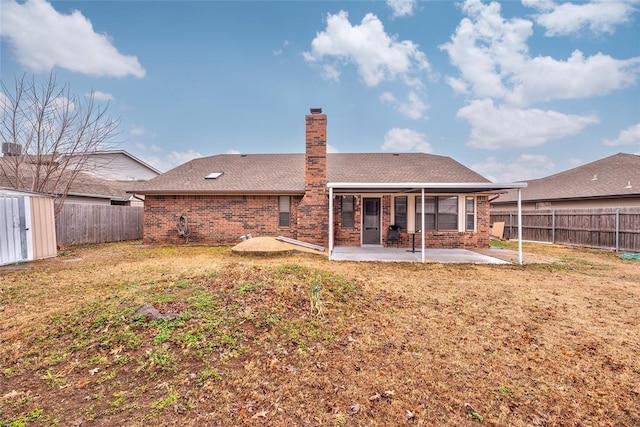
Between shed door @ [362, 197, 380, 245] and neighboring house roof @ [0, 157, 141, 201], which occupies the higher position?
neighboring house roof @ [0, 157, 141, 201]

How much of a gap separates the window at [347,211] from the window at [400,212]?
1737 mm

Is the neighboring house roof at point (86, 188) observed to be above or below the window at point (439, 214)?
above

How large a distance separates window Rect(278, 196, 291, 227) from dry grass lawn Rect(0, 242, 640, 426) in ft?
19.6

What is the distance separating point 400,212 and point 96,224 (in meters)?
13.6

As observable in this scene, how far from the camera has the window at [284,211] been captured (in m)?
12.2

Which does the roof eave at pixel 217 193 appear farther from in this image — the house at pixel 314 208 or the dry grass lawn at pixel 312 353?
the dry grass lawn at pixel 312 353

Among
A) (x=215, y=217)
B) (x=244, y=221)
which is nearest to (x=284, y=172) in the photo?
(x=244, y=221)

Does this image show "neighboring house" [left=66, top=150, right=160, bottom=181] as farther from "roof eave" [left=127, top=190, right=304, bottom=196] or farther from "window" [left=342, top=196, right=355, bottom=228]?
"window" [left=342, top=196, right=355, bottom=228]

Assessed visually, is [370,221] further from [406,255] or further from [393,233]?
[406,255]

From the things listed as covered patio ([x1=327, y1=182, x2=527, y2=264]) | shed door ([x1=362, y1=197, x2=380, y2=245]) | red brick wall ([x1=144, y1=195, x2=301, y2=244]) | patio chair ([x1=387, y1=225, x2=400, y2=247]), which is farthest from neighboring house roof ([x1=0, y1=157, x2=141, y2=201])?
patio chair ([x1=387, y1=225, x2=400, y2=247])

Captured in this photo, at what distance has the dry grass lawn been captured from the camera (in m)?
2.44

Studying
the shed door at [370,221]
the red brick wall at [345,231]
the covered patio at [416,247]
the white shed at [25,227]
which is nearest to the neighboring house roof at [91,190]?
the white shed at [25,227]

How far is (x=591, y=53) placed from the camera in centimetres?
1345

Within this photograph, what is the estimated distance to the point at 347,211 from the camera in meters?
11.8
